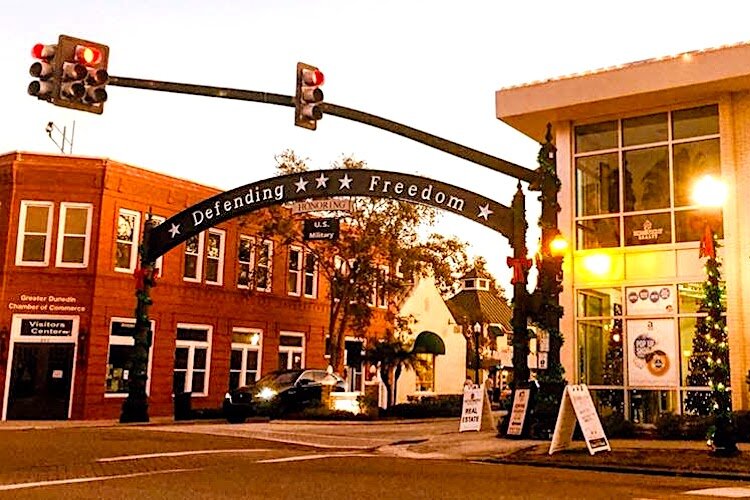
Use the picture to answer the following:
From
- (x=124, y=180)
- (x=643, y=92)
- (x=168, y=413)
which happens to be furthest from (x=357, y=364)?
(x=643, y=92)

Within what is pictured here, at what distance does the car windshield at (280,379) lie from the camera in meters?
28.0

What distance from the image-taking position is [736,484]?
1137 centimetres

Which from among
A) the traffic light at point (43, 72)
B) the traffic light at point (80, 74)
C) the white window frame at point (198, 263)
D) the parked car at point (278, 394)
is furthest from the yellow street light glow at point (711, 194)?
the white window frame at point (198, 263)

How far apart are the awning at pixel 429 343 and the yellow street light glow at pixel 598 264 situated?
1824cm

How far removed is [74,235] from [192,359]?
6.38m

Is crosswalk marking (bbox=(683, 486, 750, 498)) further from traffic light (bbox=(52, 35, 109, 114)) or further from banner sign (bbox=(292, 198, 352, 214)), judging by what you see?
banner sign (bbox=(292, 198, 352, 214))

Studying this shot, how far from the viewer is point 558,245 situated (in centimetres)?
1736

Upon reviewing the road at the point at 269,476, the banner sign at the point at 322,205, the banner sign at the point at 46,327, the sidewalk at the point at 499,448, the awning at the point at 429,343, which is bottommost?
the road at the point at 269,476

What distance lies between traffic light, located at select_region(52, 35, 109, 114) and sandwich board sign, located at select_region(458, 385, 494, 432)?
37.7 feet

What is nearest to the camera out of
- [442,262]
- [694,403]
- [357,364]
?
[694,403]

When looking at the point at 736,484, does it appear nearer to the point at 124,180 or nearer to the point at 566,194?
the point at 566,194

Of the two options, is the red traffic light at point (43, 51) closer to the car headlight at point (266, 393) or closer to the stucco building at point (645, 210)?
the stucco building at point (645, 210)

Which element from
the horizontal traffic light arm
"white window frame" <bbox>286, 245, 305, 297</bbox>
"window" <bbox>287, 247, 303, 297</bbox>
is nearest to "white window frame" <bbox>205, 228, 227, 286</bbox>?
"white window frame" <bbox>286, 245, 305, 297</bbox>

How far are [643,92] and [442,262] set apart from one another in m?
14.9
